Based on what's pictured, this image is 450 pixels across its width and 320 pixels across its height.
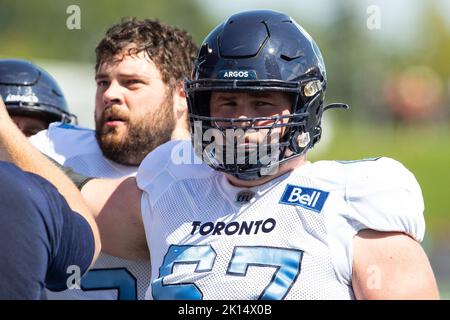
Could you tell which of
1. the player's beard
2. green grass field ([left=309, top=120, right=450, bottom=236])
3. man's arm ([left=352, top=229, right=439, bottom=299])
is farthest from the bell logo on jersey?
green grass field ([left=309, top=120, right=450, bottom=236])

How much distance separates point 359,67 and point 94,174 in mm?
22359

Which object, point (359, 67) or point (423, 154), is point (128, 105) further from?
point (359, 67)

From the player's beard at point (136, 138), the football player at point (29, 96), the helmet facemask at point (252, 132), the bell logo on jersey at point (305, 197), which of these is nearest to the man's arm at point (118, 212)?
the helmet facemask at point (252, 132)

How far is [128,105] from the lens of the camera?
4.11 metres

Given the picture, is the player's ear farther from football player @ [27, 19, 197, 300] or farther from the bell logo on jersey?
the bell logo on jersey

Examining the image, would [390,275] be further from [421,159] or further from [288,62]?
[421,159]

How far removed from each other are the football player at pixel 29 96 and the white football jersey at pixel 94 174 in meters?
0.19

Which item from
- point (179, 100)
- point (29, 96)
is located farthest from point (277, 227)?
point (29, 96)

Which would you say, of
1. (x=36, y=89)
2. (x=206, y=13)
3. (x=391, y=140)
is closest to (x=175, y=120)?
(x=36, y=89)

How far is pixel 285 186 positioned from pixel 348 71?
74.6 feet

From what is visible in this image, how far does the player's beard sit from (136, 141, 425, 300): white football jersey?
3.04 feet

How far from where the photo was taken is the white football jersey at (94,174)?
12.0 feet

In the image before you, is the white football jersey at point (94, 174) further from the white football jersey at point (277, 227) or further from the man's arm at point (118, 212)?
the white football jersey at point (277, 227)

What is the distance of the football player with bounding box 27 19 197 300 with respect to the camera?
4.10 m
